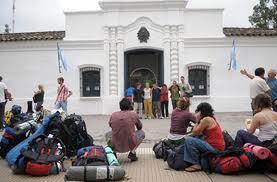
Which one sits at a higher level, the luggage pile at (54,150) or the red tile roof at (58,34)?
the red tile roof at (58,34)

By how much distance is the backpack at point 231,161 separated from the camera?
7.14 metres

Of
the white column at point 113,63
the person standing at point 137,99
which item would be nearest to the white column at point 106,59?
the white column at point 113,63

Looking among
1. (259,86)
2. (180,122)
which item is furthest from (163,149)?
(259,86)

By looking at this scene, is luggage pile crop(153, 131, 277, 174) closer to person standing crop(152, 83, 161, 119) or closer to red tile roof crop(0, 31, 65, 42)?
person standing crop(152, 83, 161, 119)

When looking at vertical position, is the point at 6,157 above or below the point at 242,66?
below

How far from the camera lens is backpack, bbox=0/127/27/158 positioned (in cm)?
884

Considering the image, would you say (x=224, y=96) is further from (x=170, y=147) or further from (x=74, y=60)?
(x=170, y=147)

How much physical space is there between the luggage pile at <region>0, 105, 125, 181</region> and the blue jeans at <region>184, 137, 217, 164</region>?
122 centimetres

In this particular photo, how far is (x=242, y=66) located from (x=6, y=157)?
50.4 feet

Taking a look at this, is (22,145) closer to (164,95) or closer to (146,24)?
(164,95)

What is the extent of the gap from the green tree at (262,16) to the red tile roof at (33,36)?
16.7 metres

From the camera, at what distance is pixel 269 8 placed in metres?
33.1

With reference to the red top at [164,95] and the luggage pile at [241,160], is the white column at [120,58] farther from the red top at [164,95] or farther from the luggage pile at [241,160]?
the luggage pile at [241,160]

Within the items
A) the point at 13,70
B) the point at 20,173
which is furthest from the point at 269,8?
the point at 20,173
